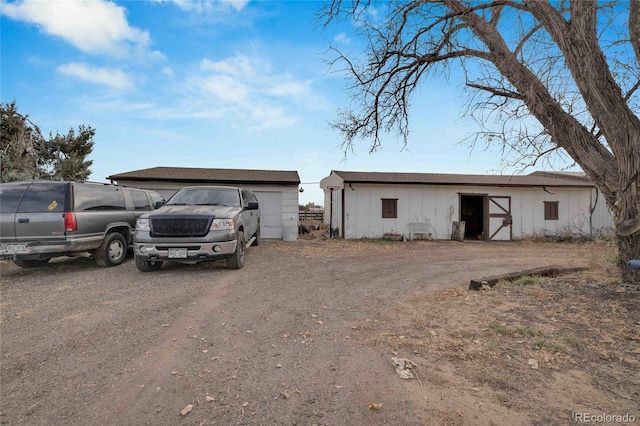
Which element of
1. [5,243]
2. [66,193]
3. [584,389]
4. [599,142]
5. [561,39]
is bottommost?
[584,389]

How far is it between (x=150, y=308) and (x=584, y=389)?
5157 mm

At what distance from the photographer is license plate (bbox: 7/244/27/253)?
6.15 meters

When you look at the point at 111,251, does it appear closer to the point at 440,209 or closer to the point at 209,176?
the point at 209,176

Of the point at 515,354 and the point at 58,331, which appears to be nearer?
the point at 515,354

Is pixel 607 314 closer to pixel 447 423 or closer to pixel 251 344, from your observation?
pixel 447 423

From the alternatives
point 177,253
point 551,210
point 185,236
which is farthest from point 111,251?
point 551,210

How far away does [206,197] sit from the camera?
796 cm

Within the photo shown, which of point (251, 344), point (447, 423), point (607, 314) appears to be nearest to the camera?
point (447, 423)

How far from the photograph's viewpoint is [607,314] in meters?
4.26

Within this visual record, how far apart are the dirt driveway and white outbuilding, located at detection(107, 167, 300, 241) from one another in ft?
27.0

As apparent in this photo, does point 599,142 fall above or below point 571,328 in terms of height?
above

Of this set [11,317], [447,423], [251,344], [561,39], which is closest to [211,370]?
[251,344]

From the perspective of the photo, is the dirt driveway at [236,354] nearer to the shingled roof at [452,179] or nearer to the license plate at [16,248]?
the license plate at [16,248]

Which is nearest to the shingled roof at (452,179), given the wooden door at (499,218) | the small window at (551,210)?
the wooden door at (499,218)
